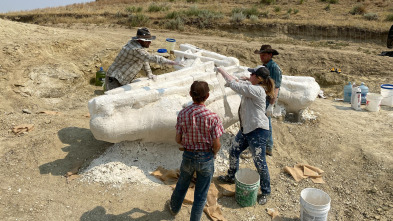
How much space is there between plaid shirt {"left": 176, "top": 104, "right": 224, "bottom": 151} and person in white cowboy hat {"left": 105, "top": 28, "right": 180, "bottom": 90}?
64.7 inches

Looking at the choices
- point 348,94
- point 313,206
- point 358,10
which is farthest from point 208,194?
point 358,10

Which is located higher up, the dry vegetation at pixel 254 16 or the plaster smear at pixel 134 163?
the dry vegetation at pixel 254 16

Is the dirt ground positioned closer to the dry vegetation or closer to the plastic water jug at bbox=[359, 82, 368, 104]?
the plastic water jug at bbox=[359, 82, 368, 104]

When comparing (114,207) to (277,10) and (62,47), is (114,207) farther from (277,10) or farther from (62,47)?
(277,10)

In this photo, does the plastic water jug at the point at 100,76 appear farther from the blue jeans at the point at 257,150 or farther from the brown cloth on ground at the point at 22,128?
the blue jeans at the point at 257,150

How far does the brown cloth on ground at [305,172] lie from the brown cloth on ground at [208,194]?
1.22m

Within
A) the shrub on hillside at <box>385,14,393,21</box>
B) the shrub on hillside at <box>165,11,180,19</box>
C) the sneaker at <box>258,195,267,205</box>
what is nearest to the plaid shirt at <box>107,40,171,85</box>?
the sneaker at <box>258,195,267,205</box>

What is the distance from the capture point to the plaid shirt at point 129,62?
448 cm

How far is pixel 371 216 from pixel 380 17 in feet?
56.7

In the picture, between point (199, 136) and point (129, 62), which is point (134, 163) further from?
point (199, 136)

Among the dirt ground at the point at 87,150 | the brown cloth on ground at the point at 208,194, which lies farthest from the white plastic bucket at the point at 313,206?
the brown cloth on ground at the point at 208,194

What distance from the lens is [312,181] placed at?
4.43 metres

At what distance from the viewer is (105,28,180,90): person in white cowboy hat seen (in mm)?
4430

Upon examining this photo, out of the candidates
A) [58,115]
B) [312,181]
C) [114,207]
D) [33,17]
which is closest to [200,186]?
[114,207]
